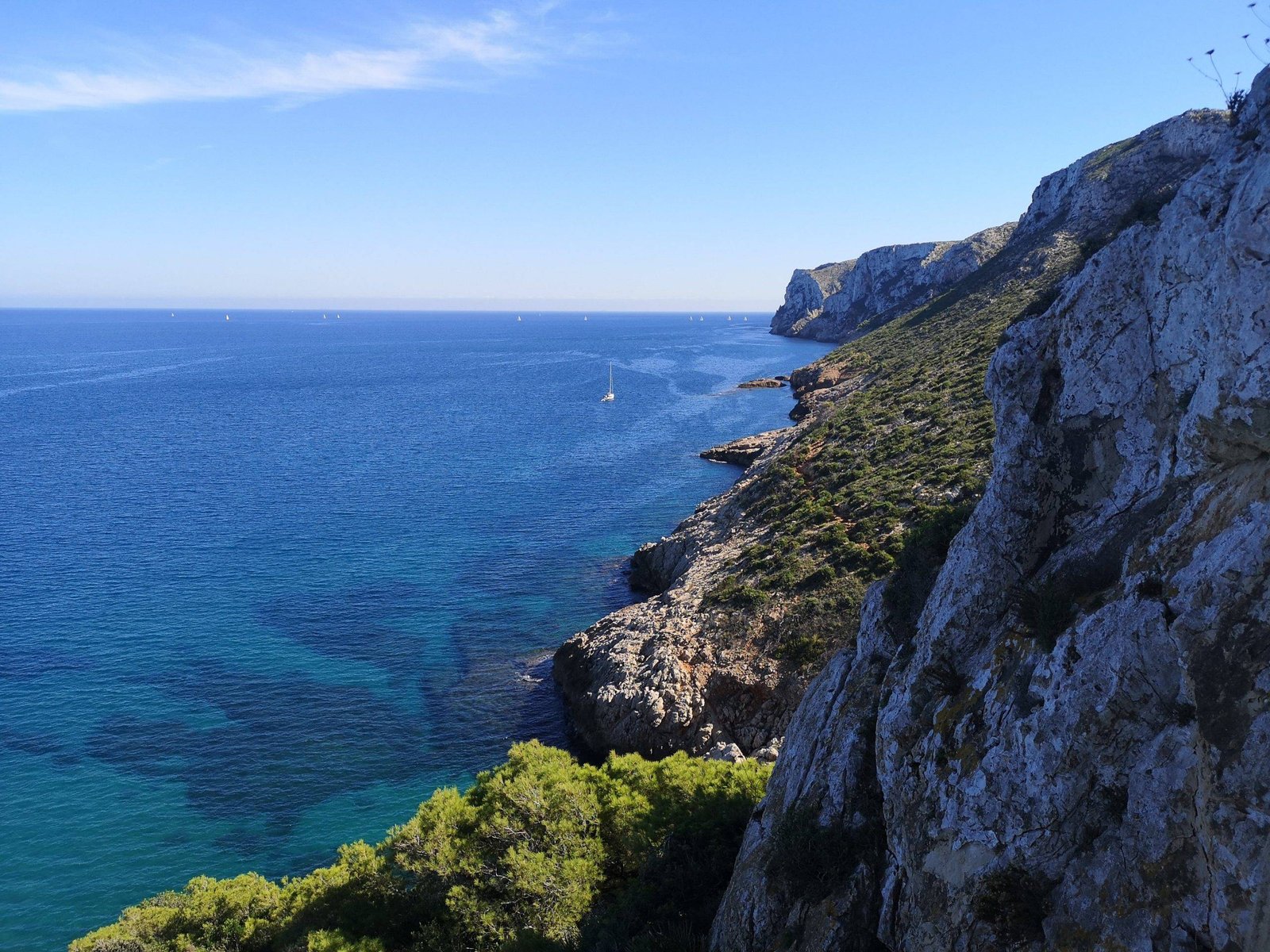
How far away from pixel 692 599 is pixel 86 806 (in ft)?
92.1

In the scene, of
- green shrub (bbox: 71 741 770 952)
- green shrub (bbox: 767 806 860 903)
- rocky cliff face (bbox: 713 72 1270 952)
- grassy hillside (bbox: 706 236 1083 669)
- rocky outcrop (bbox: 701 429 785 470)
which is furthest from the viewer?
rocky outcrop (bbox: 701 429 785 470)

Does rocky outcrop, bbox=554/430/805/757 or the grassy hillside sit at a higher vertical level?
the grassy hillside

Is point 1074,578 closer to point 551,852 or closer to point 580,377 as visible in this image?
point 551,852

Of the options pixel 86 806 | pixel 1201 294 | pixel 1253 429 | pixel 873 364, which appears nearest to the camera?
pixel 1253 429

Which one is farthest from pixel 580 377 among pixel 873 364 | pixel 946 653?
pixel 946 653

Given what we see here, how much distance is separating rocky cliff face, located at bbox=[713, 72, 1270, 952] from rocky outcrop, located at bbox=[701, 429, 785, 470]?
69.6 meters

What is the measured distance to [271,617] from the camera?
159 feet

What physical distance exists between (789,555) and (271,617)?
3140 cm

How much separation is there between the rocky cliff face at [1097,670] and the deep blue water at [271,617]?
24.4 meters

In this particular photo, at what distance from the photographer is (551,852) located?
2173cm

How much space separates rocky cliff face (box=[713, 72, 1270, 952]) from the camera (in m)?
8.57

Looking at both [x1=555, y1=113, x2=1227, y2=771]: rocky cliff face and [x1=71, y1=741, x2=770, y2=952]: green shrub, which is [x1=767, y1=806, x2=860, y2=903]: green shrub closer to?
[x1=71, y1=741, x2=770, y2=952]: green shrub

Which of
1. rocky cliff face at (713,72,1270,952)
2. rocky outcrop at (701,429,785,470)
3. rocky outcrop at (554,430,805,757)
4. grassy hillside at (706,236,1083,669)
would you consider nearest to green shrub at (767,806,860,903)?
rocky cliff face at (713,72,1270,952)

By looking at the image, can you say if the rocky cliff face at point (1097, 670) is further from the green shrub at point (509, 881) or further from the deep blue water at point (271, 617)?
the deep blue water at point (271, 617)
